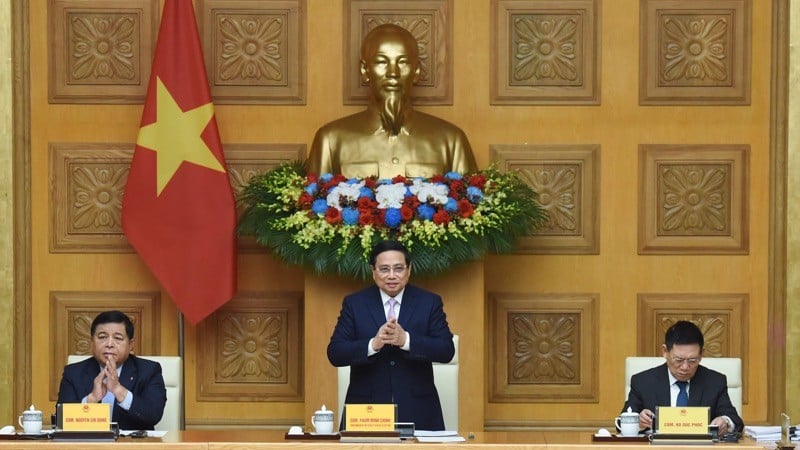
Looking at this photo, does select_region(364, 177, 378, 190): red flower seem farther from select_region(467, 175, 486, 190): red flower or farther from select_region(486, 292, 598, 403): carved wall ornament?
select_region(486, 292, 598, 403): carved wall ornament

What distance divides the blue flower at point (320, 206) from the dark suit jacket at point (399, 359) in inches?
39.7

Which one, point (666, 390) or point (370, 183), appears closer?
point (666, 390)

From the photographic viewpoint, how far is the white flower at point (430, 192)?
20.7 feet

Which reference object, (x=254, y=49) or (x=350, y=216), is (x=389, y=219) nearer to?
(x=350, y=216)

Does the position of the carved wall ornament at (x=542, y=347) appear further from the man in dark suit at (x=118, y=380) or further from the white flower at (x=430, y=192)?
the man in dark suit at (x=118, y=380)

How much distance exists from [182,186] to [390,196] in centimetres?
108

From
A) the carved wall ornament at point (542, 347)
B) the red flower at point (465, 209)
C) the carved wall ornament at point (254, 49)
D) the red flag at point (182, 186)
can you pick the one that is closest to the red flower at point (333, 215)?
the red flower at point (465, 209)

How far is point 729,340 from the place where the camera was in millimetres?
7207

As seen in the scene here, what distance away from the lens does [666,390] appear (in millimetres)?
5094

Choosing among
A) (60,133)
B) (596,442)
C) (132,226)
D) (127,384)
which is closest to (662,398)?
(596,442)

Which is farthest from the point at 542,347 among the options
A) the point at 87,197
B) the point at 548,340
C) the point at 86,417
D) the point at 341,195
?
the point at 86,417

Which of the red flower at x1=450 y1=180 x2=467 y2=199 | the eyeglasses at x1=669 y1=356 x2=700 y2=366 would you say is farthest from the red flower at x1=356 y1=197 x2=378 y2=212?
the eyeglasses at x1=669 y1=356 x2=700 y2=366

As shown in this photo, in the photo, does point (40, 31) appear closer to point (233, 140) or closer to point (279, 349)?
point (233, 140)

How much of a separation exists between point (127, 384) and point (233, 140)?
230cm
